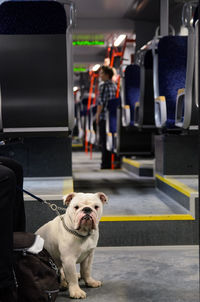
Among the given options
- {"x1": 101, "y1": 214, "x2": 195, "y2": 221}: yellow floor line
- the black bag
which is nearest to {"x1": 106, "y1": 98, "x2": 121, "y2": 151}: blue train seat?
{"x1": 101, "y1": 214, "x2": 195, "y2": 221}: yellow floor line

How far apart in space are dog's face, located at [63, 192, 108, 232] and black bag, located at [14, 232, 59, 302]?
8.8 inches

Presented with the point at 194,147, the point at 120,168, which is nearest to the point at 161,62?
the point at 194,147

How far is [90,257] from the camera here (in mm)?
2359

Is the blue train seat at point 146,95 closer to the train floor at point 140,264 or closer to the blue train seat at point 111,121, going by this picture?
the train floor at point 140,264

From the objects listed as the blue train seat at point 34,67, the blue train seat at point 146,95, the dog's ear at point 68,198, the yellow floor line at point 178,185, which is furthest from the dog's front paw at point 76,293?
the blue train seat at point 146,95

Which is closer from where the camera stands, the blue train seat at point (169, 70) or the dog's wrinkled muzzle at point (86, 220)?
the dog's wrinkled muzzle at point (86, 220)

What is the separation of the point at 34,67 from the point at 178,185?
5.01ft

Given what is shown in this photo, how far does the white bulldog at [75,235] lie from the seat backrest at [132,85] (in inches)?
146

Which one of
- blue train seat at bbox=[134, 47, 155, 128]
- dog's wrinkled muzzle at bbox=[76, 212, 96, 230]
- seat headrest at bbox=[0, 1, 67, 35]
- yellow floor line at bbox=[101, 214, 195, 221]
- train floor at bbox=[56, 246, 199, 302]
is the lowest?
train floor at bbox=[56, 246, 199, 302]

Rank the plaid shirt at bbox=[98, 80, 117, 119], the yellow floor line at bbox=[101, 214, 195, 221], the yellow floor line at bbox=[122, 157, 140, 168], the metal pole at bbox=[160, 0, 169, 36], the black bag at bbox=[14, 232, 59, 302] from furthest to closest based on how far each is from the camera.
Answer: the plaid shirt at bbox=[98, 80, 117, 119] → the yellow floor line at bbox=[122, 157, 140, 168] → the metal pole at bbox=[160, 0, 169, 36] → the yellow floor line at bbox=[101, 214, 195, 221] → the black bag at bbox=[14, 232, 59, 302]

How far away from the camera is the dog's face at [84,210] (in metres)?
2.11

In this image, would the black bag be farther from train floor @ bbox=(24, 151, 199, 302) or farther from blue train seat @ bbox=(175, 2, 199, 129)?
blue train seat @ bbox=(175, 2, 199, 129)

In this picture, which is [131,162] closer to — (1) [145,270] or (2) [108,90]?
(2) [108,90]

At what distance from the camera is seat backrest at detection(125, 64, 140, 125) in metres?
5.86
